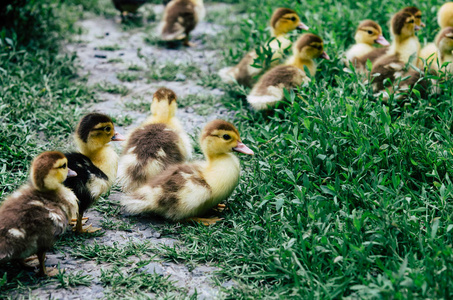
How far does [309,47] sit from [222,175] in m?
1.98

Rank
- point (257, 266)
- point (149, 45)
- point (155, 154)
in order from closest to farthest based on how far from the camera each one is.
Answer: point (257, 266), point (155, 154), point (149, 45)

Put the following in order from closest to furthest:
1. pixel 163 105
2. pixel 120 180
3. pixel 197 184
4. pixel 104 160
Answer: pixel 197 184 → pixel 104 160 → pixel 120 180 → pixel 163 105

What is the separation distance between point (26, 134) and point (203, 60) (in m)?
2.75

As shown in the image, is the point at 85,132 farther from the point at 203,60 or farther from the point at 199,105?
the point at 203,60

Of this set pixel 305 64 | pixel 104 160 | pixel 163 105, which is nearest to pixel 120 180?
pixel 104 160

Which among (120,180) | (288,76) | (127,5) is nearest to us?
(120,180)

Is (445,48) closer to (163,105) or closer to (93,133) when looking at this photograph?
(163,105)

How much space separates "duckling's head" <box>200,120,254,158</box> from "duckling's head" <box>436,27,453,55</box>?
2.36 meters

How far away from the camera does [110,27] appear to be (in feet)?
24.7

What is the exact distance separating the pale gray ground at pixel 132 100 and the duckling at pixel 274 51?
0.29 m

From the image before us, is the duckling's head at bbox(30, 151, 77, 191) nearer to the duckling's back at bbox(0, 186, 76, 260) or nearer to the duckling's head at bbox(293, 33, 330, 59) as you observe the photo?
the duckling's back at bbox(0, 186, 76, 260)

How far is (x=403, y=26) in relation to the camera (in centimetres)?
490

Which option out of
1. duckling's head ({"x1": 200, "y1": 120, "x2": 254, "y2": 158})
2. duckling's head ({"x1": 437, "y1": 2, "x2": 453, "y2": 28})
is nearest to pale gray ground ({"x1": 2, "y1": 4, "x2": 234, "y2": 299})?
duckling's head ({"x1": 200, "y1": 120, "x2": 254, "y2": 158})

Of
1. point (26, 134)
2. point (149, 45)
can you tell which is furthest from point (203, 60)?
point (26, 134)
